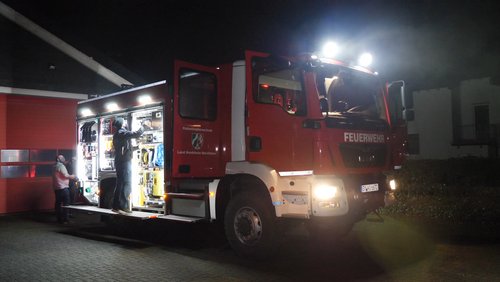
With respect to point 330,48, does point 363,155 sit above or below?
below

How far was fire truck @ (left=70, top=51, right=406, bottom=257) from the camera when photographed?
648cm

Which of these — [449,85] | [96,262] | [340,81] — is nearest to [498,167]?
[340,81]

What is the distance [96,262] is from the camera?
22.7 feet

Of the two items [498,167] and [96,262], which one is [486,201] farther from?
[96,262]

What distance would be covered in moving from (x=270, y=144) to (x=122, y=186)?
12.0 ft

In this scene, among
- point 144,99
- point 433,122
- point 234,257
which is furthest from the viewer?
point 433,122

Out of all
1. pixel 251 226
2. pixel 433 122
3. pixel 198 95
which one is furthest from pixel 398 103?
pixel 433 122

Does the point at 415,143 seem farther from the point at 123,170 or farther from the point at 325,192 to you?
the point at 325,192

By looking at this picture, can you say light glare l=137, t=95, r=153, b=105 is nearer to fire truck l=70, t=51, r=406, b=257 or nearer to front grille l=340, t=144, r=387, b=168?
fire truck l=70, t=51, r=406, b=257

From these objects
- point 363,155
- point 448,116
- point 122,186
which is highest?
point 448,116

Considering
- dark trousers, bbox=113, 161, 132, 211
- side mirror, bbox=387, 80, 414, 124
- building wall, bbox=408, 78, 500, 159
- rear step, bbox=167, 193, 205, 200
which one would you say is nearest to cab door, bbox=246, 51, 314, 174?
rear step, bbox=167, 193, 205, 200

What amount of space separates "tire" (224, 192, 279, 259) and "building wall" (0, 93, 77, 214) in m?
8.64

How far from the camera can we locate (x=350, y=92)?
7.48m

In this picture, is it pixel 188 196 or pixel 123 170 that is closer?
pixel 188 196
